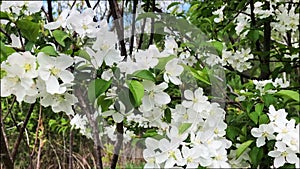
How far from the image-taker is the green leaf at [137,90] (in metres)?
0.86

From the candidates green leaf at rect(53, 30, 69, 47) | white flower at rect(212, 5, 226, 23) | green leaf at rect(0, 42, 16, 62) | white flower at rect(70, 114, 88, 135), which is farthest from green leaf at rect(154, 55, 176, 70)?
white flower at rect(212, 5, 226, 23)

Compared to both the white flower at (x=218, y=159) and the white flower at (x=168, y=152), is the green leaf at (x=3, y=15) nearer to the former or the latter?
the white flower at (x=168, y=152)

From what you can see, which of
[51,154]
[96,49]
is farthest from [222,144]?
[51,154]

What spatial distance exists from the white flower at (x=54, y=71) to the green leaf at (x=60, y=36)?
0.04 meters

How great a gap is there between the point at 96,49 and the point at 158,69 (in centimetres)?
16

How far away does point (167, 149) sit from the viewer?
958mm

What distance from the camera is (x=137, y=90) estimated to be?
87 centimetres

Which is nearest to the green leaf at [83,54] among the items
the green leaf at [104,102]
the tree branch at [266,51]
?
the green leaf at [104,102]

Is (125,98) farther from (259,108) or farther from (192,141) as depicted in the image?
(259,108)

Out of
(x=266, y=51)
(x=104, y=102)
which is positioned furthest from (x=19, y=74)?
(x=266, y=51)

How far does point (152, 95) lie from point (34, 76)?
0.90 feet

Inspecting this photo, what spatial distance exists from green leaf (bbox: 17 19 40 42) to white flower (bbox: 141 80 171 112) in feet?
0.84

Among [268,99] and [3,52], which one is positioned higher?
[3,52]

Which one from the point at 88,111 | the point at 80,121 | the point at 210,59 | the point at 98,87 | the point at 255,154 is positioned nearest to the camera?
the point at 98,87
